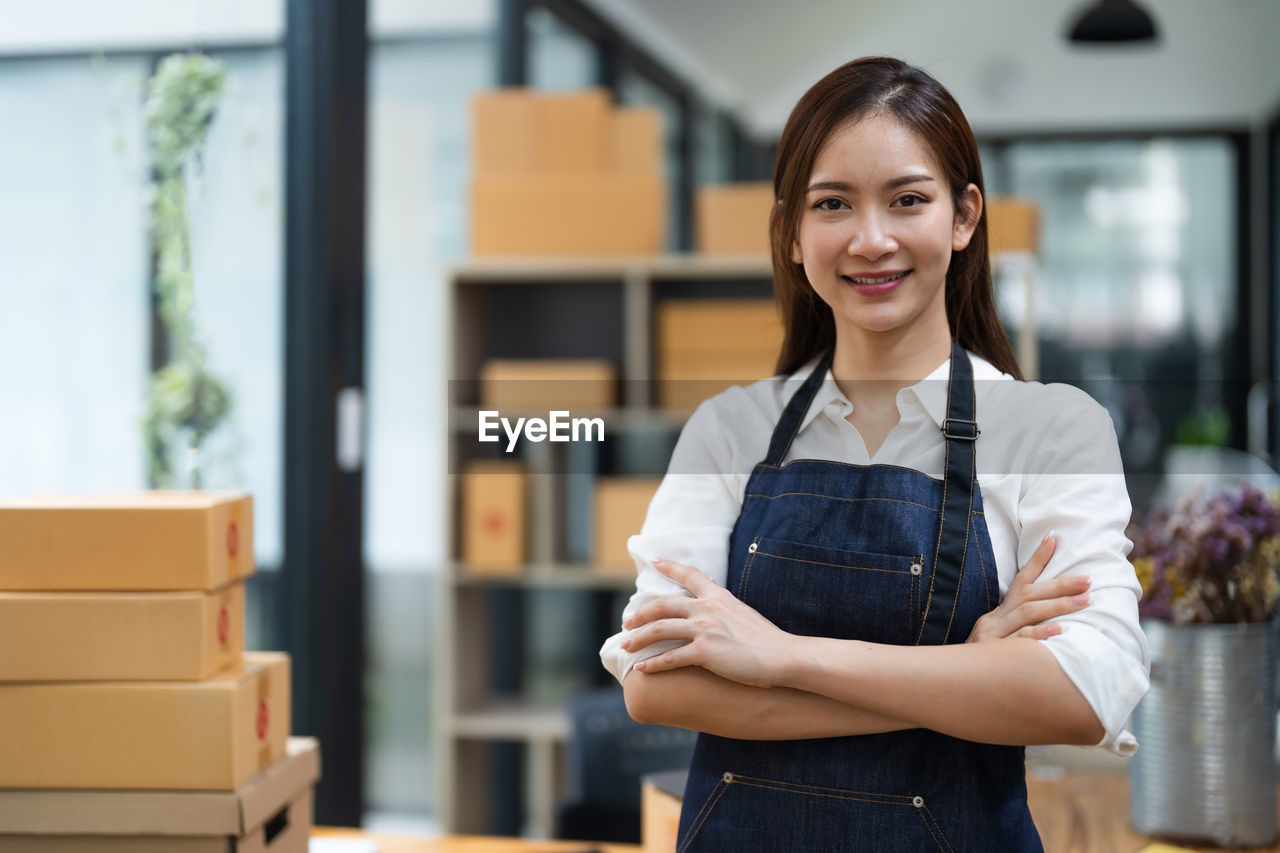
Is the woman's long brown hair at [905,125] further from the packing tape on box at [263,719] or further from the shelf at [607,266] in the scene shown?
the shelf at [607,266]

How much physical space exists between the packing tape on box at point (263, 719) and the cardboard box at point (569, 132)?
209 cm

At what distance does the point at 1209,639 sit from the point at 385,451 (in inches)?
91.7

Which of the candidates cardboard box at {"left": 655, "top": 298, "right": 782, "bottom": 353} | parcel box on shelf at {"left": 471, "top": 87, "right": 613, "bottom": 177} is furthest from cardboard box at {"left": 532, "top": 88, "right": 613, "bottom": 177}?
cardboard box at {"left": 655, "top": 298, "right": 782, "bottom": 353}

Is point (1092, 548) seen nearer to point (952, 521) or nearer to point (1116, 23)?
point (952, 521)

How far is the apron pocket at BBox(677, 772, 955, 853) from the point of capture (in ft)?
3.82

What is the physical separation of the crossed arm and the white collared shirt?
0.02 metres

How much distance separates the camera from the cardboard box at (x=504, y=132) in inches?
→ 132

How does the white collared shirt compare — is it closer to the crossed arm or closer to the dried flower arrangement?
the crossed arm

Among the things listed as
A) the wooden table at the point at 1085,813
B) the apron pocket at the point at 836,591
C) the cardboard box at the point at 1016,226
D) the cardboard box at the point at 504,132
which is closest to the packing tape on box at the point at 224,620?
the apron pocket at the point at 836,591

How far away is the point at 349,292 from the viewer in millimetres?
3211

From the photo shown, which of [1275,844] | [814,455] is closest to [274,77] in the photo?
[814,455]

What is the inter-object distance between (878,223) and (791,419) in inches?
9.0

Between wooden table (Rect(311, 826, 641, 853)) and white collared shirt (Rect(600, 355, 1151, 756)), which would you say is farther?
wooden table (Rect(311, 826, 641, 853))

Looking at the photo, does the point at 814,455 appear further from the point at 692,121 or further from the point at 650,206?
the point at 692,121
